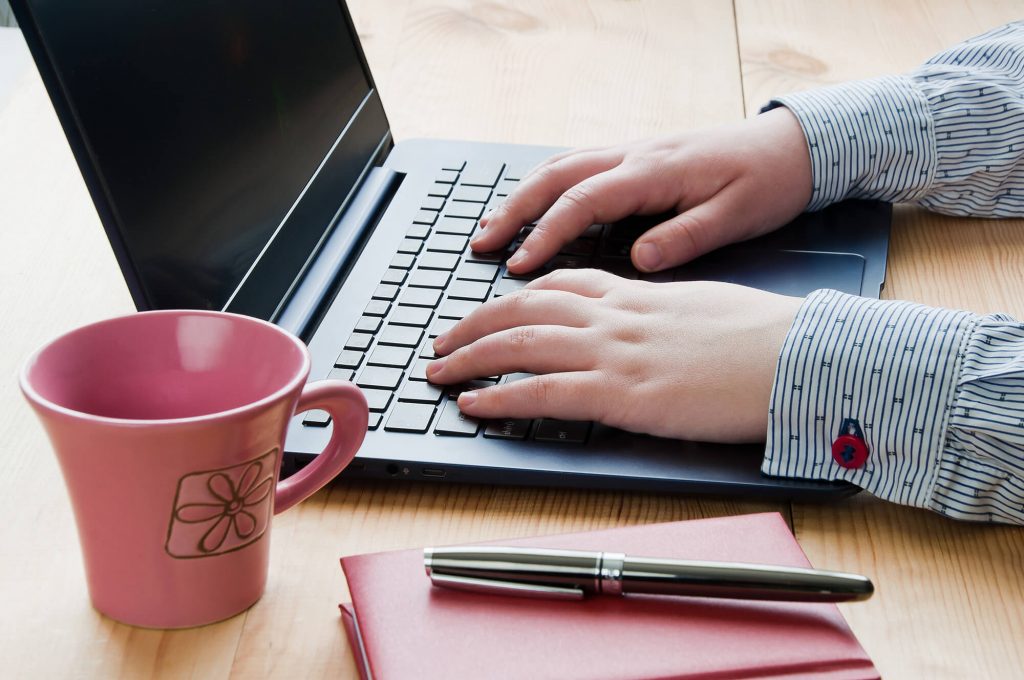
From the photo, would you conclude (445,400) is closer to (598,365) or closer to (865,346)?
(598,365)

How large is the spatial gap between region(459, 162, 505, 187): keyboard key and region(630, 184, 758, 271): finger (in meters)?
0.15

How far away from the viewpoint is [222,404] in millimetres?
461

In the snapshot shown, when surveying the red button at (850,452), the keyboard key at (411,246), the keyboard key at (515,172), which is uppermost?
the keyboard key at (411,246)

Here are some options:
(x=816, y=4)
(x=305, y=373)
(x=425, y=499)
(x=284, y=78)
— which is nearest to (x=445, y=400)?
(x=425, y=499)

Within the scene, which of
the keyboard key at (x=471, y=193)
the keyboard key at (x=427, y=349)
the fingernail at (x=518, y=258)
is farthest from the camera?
the keyboard key at (x=471, y=193)

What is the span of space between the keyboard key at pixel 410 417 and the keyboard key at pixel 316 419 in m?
0.03

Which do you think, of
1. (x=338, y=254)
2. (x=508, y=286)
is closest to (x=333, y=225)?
(x=338, y=254)

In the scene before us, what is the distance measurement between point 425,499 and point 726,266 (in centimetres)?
32

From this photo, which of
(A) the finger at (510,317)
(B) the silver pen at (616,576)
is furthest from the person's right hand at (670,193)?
(B) the silver pen at (616,576)

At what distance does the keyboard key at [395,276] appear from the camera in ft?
2.36

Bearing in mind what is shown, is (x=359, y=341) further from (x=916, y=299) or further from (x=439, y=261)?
(x=916, y=299)

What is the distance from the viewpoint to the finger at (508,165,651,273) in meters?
0.75

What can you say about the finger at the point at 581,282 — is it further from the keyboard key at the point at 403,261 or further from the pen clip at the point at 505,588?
the pen clip at the point at 505,588

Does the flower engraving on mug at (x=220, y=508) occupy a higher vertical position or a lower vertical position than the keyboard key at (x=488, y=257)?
higher
